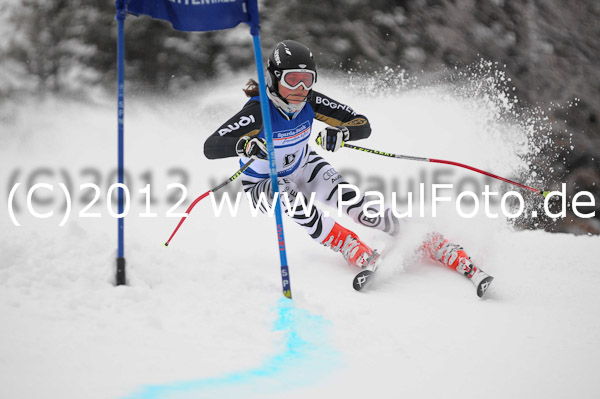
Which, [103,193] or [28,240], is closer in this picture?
[28,240]

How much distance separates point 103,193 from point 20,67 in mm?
5748

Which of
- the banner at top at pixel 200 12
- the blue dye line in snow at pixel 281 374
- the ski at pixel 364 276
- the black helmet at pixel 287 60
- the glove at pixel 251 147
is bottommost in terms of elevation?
the blue dye line in snow at pixel 281 374

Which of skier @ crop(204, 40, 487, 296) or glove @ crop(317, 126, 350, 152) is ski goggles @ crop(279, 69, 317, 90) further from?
glove @ crop(317, 126, 350, 152)

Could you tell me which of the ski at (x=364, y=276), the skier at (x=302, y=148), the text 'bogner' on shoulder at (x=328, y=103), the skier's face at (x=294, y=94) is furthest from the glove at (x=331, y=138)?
the ski at (x=364, y=276)

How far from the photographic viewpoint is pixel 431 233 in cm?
383

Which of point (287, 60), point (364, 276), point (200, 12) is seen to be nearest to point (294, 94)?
point (287, 60)

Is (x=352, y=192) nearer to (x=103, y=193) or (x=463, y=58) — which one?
(x=103, y=193)

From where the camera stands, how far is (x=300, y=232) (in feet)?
18.2

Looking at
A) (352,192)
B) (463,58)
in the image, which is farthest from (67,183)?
(463,58)

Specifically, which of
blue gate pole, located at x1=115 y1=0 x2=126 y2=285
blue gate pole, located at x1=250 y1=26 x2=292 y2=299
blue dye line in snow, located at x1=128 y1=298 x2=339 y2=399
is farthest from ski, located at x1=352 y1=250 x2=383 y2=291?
blue gate pole, located at x1=115 y1=0 x2=126 y2=285

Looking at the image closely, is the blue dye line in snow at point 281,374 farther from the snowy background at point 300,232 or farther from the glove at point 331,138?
the glove at point 331,138

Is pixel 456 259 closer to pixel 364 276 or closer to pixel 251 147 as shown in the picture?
pixel 364 276

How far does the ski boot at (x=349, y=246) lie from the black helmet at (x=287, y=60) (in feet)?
3.73

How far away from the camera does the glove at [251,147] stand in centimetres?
Result: 314
